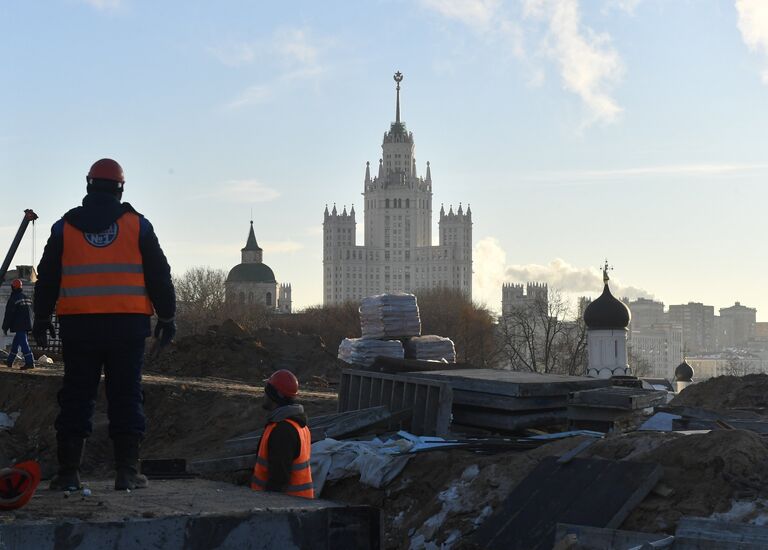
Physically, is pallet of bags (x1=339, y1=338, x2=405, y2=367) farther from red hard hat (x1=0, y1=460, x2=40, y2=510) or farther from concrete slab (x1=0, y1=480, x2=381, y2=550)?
red hard hat (x1=0, y1=460, x2=40, y2=510)

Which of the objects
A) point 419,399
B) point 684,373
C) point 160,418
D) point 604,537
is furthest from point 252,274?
point 604,537

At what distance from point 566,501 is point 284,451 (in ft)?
10.3

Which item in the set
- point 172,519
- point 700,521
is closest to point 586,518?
point 700,521

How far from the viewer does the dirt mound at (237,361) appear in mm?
30641

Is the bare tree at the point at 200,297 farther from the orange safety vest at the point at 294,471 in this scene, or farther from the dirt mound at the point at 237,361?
the orange safety vest at the point at 294,471

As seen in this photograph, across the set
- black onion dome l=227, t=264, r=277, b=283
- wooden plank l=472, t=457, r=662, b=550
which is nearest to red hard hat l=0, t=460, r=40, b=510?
wooden plank l=472, t=457, r=662, b=550

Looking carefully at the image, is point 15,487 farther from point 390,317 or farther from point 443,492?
point 390,317

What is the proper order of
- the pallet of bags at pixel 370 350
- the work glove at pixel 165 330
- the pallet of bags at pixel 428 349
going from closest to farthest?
the work glove at pixel 165 330 < the pallet of bags at pixel 370 350 < the pallet of bags at pixel 428 349

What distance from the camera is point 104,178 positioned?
6402mm

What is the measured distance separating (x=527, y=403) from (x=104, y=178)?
7772mm

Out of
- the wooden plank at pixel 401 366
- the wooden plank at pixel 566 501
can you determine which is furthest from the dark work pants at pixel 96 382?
the wooden plank at pixel 401 366

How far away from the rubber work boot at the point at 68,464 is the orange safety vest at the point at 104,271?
2.18 ft

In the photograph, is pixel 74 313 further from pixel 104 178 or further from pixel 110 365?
pixel 104 178

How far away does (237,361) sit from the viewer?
1248 inches
